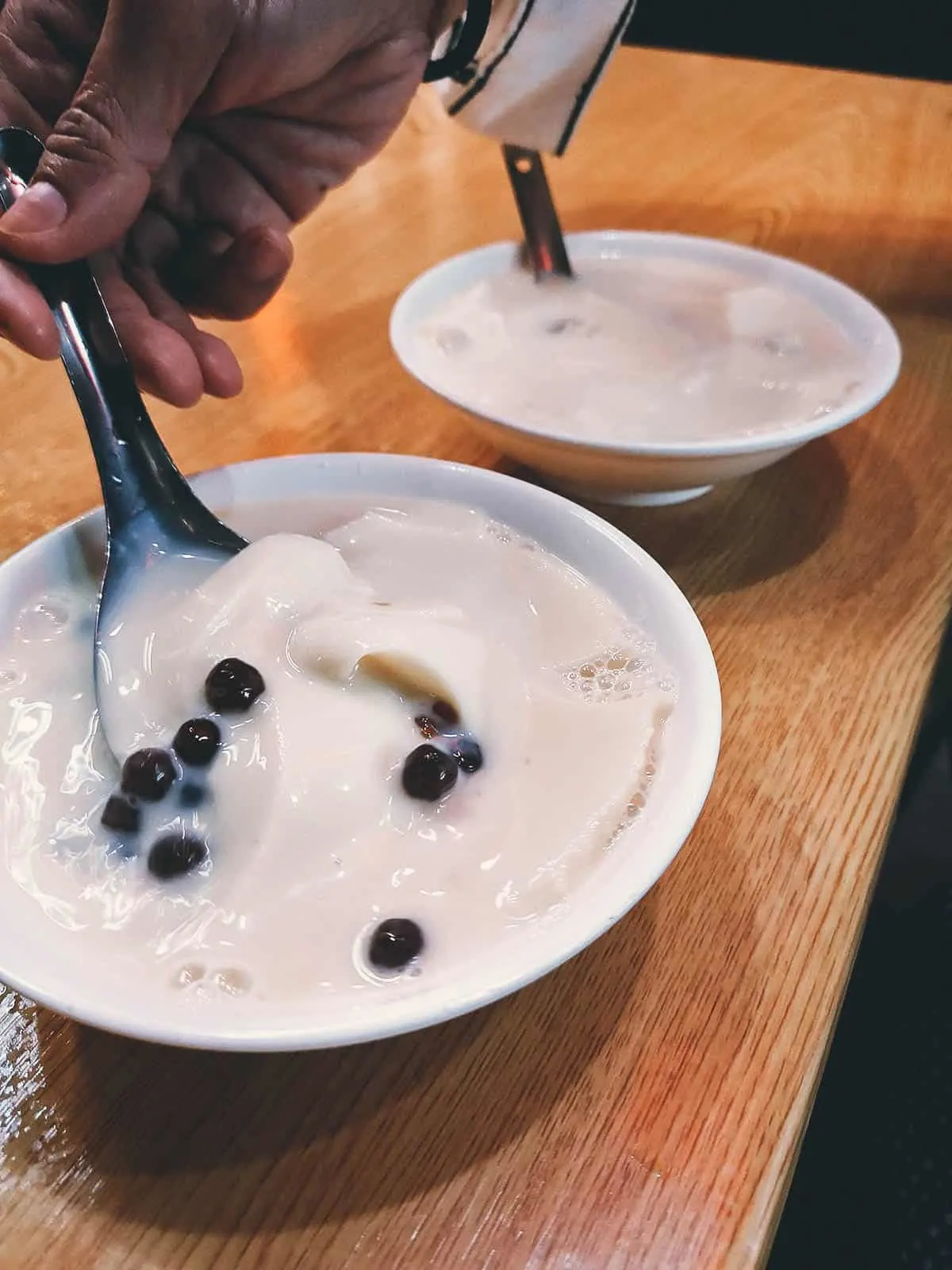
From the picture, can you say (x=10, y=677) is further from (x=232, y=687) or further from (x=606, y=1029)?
(x=606, y=1029)

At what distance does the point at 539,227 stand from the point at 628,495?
0.41 metres

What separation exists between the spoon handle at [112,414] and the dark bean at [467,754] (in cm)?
25

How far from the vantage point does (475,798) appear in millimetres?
576

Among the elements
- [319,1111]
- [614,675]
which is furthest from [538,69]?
[319,1111]

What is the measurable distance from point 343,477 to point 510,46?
0.69 metres

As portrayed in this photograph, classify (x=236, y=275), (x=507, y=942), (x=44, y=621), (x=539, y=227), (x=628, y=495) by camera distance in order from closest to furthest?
1. (x=507, y=942)
2. (x=44, y=621)
3. (x=628, y=495)
4. (x=236, y=275)
5. (x=539, y=227)

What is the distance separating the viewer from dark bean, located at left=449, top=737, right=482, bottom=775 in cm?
59

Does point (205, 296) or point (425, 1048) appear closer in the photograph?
point (425, 1048)

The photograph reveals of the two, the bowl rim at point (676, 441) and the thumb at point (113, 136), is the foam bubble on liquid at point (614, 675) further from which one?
the thumb at point (113, 136)

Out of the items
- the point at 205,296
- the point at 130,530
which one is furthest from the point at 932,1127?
the point at 205,296

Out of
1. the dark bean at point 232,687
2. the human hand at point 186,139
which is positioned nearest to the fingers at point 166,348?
the human hand at point 186,139

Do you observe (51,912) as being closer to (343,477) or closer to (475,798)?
(475,798)

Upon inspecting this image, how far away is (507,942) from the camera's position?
47 centimetres

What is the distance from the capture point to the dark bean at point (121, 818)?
56cm
